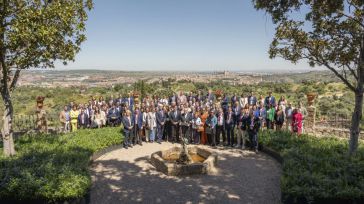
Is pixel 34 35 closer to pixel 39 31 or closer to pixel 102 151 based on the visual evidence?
pixel 39 31

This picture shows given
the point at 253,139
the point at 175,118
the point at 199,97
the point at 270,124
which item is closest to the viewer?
the point at 253,139

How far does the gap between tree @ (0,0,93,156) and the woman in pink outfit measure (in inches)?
406

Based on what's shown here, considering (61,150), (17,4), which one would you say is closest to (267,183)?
(61,150)

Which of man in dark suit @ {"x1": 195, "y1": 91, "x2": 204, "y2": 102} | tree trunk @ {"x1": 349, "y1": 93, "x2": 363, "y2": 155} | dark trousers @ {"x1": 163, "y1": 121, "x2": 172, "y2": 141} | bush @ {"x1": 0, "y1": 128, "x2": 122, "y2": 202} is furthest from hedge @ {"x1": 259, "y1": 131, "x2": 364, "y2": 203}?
man in dark suit @ {"x1": 195, "y1": 91, "x2": 204, "y2": 102}

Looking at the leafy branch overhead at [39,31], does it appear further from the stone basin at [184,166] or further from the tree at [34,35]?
the stone basin at [184,166]

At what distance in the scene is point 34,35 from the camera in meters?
10.3

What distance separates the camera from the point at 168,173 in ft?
36.3

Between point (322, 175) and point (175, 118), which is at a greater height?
point (175, 118)

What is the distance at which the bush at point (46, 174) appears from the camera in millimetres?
8008

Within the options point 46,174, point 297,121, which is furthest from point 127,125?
point 297,121

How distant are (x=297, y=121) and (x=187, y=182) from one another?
25.7ft

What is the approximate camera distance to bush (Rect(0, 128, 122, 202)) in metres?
8.01

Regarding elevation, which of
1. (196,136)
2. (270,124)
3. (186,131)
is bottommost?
(196,136)

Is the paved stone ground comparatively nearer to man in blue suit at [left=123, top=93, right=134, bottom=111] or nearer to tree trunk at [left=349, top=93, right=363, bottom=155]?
tree trunk at [left=349, top=93, right=363, bottom=155]
